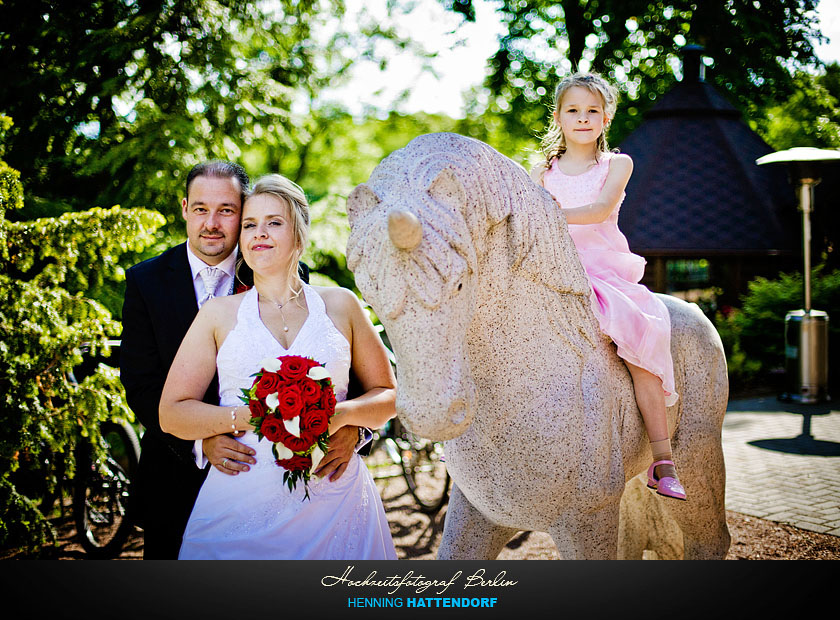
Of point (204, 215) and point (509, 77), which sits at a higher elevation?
point (509, 77)

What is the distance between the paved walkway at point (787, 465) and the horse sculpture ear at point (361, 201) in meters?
4.71

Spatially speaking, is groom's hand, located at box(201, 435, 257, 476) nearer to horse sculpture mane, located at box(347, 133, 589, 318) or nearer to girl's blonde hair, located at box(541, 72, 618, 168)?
horse sculpture mane, located at box(347, 133, 589, 318)

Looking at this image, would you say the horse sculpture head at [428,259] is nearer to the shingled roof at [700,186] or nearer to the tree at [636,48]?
the tree at [636,48]

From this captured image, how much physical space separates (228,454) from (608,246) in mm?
1806

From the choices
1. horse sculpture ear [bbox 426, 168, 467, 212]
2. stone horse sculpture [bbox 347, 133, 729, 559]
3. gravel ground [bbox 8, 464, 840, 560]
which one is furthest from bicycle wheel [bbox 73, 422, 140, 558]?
horse sculpture ear [bbox 426, 168, 467, 212]

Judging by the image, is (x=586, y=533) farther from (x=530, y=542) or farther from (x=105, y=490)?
(x=105, y=490)

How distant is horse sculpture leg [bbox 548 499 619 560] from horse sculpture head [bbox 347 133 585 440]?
78 cm

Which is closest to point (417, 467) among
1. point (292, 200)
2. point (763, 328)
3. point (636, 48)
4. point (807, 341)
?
point (292, 200)

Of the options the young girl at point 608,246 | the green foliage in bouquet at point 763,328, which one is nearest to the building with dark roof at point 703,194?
the green foliage in bouquet at point 763,328

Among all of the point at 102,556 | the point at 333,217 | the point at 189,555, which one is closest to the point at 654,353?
the point at 189,555

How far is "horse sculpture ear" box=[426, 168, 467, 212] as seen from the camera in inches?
69.5

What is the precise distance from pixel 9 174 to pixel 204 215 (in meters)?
2.11

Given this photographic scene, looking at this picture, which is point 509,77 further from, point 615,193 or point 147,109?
point 615,193

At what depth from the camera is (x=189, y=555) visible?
252 centimetres
